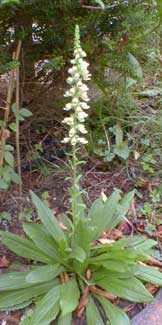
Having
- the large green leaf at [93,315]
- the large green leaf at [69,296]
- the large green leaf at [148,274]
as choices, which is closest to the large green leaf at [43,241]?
the large green leaf at [69,296]

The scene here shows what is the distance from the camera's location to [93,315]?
6.40 ft

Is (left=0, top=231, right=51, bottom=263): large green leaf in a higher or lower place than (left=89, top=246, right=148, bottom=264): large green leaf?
lower

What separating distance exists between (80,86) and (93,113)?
1.51 meters

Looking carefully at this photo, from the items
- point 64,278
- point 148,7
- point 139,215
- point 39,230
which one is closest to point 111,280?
point 64,278

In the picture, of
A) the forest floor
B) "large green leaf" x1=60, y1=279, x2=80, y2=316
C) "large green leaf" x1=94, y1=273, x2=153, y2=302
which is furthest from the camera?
the forest floor

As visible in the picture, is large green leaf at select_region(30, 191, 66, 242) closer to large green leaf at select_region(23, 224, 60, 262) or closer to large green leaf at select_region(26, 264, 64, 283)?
large green leaf at select_region(23, 224, 60, 262)

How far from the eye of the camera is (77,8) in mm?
2250

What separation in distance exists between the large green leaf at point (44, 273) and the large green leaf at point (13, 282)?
→ 0.10 m

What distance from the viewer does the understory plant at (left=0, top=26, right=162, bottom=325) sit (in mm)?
1923

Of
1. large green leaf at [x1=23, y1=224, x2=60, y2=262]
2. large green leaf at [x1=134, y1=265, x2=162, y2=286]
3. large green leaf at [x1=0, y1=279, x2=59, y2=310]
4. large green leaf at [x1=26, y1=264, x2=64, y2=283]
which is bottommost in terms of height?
large green leaf at [x1=0, y1=279, x2=59, y2=310]

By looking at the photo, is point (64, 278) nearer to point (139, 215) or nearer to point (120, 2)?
point (139, 215)

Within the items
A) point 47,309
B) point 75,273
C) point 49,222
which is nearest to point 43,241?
point 49,222

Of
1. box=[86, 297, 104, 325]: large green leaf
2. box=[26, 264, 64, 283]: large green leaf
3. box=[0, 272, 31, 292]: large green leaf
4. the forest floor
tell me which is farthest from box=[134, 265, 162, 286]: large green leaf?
box=[0, 272, 31, 292]: large green leaf

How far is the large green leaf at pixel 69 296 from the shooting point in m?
1.86
